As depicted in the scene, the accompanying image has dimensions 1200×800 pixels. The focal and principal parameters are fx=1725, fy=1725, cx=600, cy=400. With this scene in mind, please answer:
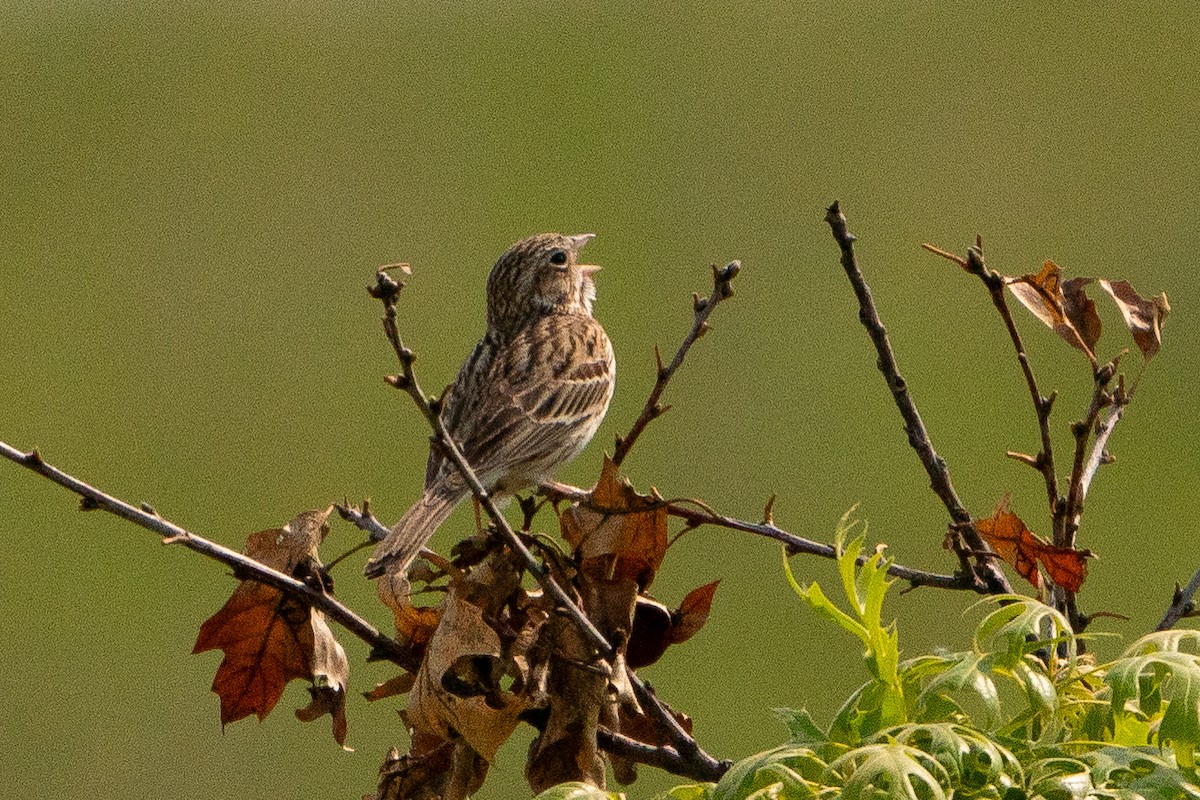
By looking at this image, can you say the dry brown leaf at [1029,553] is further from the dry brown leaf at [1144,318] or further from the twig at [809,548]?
the dry brown leaf at [1144,318]

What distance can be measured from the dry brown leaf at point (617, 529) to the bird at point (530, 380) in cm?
202

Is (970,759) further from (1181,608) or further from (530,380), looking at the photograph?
(530,380)

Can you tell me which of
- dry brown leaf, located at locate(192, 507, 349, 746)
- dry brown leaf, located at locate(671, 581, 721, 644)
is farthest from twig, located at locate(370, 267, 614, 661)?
dry brown leaf, located at locate(192, 507, 349, 746)

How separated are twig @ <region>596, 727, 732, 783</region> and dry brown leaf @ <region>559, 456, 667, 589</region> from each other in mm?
213

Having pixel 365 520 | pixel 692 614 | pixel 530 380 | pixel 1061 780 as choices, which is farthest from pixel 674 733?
pixel 530 380

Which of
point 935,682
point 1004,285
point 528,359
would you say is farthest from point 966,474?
point 935,682

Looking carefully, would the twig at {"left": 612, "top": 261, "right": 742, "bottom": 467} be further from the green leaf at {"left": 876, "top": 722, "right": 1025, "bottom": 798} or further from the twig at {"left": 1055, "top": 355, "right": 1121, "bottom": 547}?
the green leaf at {"left": 876, "top": 722, "right": 1025, "bottom": 798}

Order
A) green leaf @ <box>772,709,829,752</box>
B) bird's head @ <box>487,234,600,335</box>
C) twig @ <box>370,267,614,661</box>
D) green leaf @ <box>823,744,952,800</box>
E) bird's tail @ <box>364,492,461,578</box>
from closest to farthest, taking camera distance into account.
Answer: green leaf @ <box>823,744,952,800</box> → green leaf @ <box>772,709,829,752</box> → twig @ <box>370,267,614,661</box> → bird's tail @ <box>364,492,461,578</box> → bird's head @ <box>487,234,600,335</box>

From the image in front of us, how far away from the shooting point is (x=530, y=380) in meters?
5.61

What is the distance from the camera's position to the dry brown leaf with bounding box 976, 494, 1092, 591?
2.40 metres

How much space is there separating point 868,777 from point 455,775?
2.72 ft

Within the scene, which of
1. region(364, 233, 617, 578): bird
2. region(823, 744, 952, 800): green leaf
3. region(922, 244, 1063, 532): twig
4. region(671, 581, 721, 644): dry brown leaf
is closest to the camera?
region(823, 744, 952, 800): green leaf

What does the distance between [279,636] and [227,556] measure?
11.7 inches

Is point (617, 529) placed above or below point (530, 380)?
→ below
